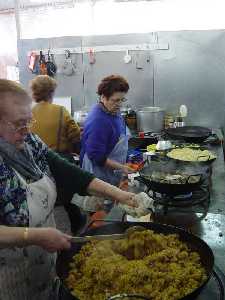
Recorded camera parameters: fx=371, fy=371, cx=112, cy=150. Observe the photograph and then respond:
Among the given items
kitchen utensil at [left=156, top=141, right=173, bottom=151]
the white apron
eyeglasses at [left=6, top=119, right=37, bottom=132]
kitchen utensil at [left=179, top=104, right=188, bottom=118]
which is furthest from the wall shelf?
eyeglasses at [left=6, top=119, right=37, bottom=132]

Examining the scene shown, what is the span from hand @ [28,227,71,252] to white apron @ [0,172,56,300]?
0.23 meters

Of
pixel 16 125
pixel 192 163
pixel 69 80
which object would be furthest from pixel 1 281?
pixel 69 80

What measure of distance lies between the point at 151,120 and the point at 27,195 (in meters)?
3.22

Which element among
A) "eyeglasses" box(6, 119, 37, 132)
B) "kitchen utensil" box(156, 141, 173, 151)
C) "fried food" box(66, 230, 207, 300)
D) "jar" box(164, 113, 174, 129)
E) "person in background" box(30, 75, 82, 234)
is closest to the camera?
"fried food" box(66, 230, 207, 300)

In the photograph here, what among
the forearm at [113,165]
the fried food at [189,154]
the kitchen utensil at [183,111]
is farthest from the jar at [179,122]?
the forearm at [113,165]

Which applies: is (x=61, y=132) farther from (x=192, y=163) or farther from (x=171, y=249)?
(x=171, y=249)

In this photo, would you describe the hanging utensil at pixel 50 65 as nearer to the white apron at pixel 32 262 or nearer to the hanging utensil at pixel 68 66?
the hanging utensil at pixel 68 66

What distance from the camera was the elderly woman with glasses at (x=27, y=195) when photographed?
1.59 m

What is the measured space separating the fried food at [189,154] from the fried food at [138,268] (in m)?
1.49

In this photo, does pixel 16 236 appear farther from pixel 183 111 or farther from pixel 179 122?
pixel 183 111

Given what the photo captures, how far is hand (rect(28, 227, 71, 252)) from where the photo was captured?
1549 millimetres

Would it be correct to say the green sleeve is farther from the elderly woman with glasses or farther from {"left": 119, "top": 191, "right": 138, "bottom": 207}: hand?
{"left": 119, "top": 191, "right": 138, "bottom": 207}: hand

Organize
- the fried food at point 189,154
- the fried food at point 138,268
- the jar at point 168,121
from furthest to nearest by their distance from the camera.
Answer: the jar at point 168,121
the fried food at point 189,154
the fried food at point 138,268

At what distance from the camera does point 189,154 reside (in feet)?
10.9
